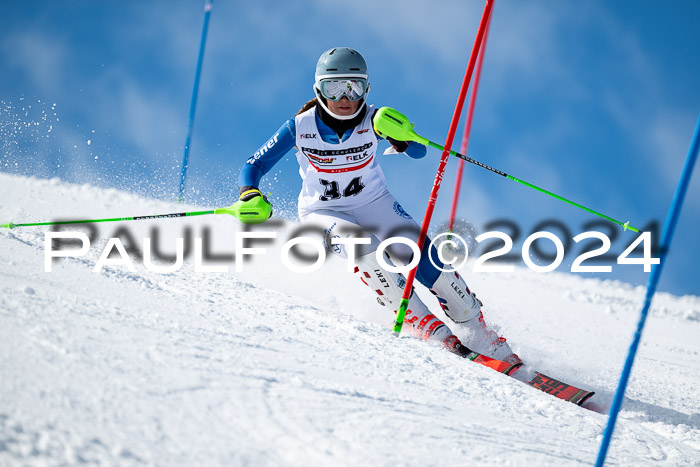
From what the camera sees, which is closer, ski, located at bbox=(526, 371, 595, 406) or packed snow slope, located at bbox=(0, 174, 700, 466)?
packed snow slope, located at bbox=(0, 174, 700, 466)

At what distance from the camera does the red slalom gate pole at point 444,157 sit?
10.9 ft

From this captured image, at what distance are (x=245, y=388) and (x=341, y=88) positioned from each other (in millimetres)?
2216

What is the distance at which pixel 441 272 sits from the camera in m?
3.67

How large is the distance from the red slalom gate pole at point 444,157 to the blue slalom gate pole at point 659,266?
1493mm

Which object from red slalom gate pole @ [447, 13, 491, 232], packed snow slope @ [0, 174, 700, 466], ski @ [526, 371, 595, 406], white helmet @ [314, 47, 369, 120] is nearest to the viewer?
packed snow slope @ [0, 174, 700, 466]

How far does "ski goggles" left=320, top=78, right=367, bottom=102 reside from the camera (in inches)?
138

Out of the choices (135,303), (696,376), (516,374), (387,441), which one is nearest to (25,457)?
(387,441)

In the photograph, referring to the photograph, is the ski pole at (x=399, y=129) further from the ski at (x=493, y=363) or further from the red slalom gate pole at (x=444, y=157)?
the ski at (x=493, y=363)

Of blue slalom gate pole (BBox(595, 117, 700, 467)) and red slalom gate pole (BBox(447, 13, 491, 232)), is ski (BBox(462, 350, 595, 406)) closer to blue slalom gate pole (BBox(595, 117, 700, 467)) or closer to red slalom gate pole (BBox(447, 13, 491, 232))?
blue slalom gate pole (BBox(595, 117, 700, 467))

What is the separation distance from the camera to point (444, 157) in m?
3.46

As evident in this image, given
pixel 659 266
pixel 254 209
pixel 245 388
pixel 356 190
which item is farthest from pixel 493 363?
pixel 245 388

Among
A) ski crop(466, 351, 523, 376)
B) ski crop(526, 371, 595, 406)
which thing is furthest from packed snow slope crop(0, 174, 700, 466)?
ski crop(466, 351, 523, 376)

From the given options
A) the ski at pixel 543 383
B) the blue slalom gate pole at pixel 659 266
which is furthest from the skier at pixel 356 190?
the blue slalom gate pole at pixel 659 266

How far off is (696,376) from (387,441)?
409cm
